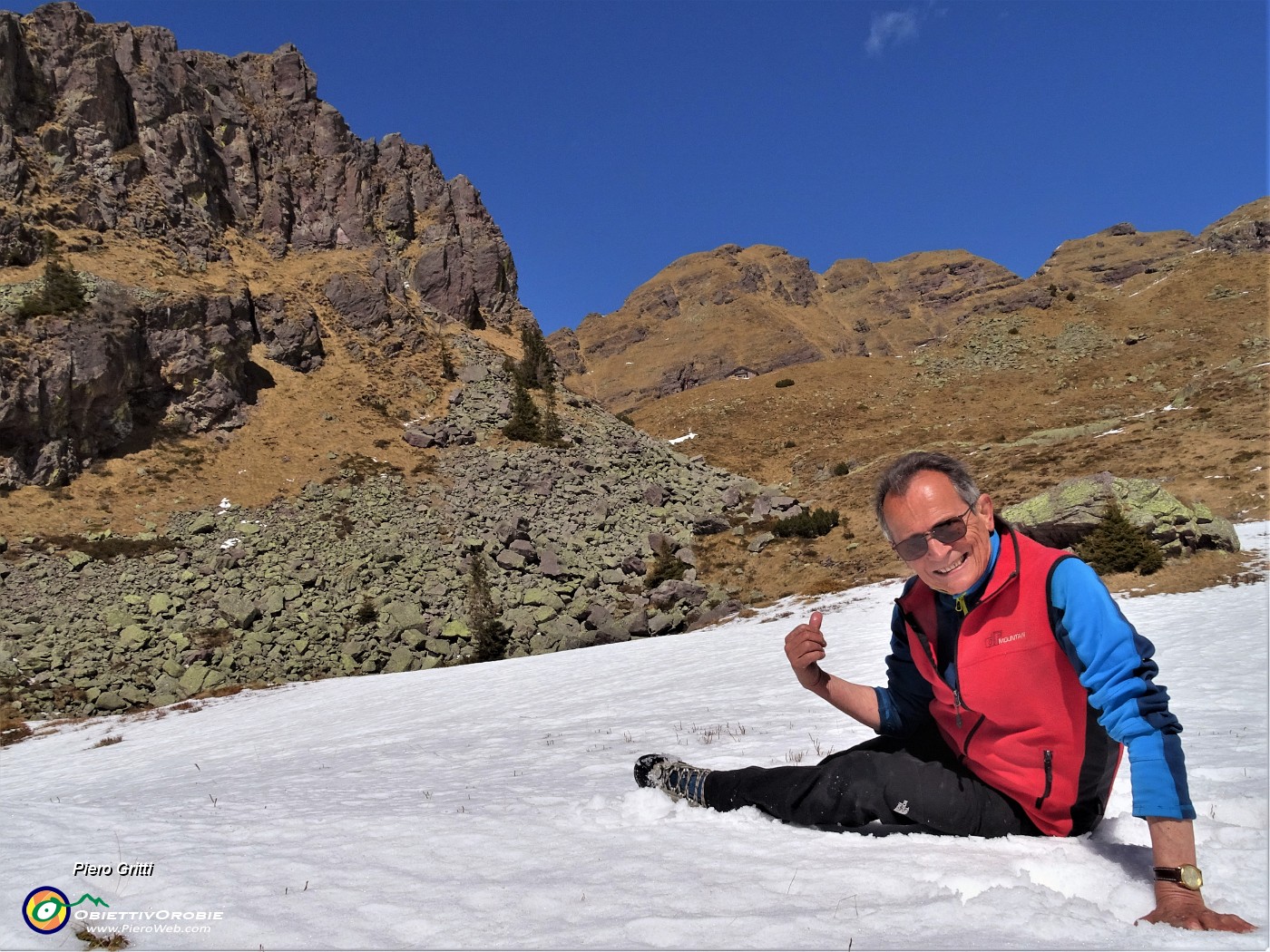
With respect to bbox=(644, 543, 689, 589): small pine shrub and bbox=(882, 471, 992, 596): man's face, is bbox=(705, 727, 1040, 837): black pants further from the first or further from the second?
bbox=(644, 543, 689, 589): small pine shrub

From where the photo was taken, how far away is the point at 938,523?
9.49 ft

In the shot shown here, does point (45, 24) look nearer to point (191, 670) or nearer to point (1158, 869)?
point (191, 670)

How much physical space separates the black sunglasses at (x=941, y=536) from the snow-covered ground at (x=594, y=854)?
55.7 inches

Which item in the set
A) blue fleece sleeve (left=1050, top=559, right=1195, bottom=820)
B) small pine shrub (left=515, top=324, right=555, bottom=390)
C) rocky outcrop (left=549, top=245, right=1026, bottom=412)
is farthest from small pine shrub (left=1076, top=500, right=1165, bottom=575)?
rocky outcrop (left=549, top=245, right=1026, bottom=412)

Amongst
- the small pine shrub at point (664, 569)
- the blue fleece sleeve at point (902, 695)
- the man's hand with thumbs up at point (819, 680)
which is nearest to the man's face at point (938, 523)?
the blue fleece sleeve at point (902, 695)

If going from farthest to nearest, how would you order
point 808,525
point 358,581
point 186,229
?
point 186,229, point 808,525, point 358,581

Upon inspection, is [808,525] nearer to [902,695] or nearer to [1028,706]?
[902,695]

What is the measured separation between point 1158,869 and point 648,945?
1.86 metres

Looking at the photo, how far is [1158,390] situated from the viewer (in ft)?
144

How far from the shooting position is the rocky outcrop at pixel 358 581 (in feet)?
55.9

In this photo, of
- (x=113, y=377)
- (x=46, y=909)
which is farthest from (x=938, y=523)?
(x=113, y=377)

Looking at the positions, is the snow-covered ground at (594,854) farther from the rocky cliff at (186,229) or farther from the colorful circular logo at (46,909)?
the rocky cliff at (186,229)

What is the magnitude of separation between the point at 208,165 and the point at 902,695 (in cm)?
5017

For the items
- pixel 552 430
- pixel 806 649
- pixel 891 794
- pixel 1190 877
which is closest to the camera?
pixel 1190 877
